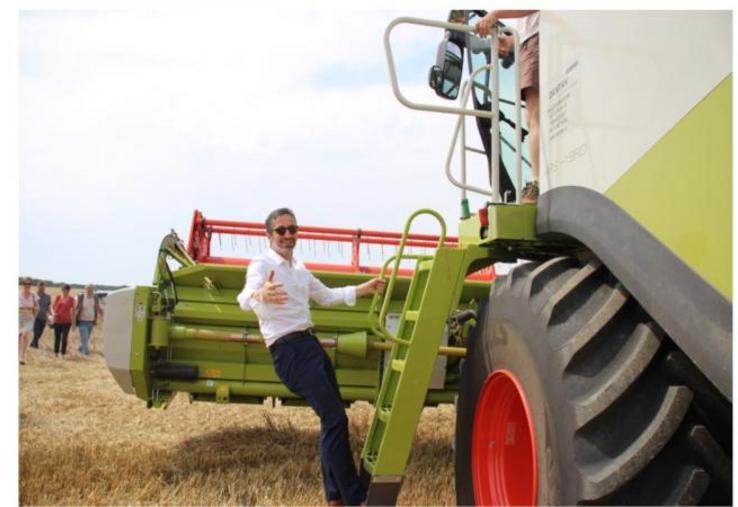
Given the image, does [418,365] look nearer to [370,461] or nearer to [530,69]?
[370,461]

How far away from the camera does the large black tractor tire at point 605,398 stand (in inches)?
72.4

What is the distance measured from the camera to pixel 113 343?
4.52 meters

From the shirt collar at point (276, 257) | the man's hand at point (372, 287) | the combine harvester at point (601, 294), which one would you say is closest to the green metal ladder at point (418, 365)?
the combine harvester at point (601, 294)

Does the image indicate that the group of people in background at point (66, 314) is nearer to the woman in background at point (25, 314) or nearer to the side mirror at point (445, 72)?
the woman in background at point (25, 314)

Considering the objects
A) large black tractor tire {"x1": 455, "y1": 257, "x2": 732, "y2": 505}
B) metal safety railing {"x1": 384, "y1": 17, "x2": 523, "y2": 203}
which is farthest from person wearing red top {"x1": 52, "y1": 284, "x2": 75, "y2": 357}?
large black tractor tire {"x1": 455, "y1": 257, "x2": 732, "y2": 505}

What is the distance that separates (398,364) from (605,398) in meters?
1.36

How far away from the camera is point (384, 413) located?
3240 millimetres

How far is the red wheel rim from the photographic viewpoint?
2.75 m

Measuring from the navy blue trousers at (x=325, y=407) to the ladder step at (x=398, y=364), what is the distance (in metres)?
0.43

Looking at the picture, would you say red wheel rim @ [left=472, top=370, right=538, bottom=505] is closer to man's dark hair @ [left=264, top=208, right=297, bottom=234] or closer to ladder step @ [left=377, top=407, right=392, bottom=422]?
ladder step @ [left=377, top=407, right=392, bottom=422]

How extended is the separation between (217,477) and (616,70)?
3.52 metres

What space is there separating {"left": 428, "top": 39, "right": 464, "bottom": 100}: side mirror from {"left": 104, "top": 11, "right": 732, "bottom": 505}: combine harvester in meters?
0.78

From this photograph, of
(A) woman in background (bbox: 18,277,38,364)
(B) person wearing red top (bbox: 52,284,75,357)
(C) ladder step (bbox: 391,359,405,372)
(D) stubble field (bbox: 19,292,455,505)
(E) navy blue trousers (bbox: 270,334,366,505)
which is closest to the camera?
(C) ladder step (bbox: 391,359,405,372)

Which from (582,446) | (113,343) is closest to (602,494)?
(582,446)
